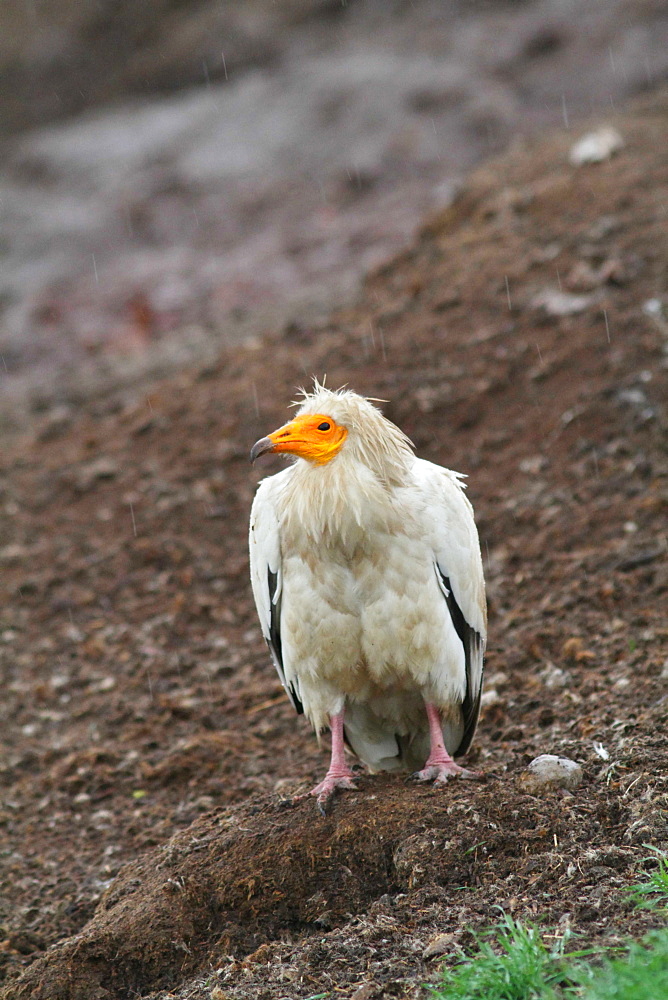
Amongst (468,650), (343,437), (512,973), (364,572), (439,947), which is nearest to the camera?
(512,973)

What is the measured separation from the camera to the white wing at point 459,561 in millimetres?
4750

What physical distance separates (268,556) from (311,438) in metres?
0.60

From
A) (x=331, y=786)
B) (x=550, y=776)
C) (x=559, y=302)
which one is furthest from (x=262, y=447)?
(x=559, y=302)

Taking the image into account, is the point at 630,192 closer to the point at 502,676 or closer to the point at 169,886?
the point at 502,676

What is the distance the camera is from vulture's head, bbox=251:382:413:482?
4660 mm

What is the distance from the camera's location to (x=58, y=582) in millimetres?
8711

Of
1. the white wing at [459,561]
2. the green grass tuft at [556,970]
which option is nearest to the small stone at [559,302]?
the white wing at [459,561]

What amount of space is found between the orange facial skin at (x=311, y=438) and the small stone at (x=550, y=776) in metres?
1.62

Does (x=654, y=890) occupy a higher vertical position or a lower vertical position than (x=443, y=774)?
lower

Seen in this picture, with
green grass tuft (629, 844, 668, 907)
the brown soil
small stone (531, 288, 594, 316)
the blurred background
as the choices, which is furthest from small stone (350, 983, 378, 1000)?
the blurred background

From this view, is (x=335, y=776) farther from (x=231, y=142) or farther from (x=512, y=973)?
(x=231, y=142)

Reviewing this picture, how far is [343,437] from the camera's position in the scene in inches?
187

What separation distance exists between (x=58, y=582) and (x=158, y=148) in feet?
36.5

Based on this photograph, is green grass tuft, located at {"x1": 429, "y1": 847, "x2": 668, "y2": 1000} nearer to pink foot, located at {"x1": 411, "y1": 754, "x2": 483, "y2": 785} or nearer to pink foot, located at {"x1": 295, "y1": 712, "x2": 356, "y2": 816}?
pink foot, located at {"x1": 411, "y1": 754, "x2": 483, "y2": 785}
